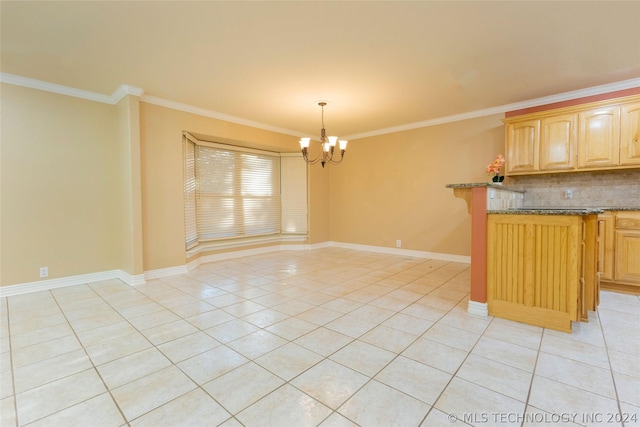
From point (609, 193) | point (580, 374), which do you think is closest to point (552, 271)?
point (580, 374)

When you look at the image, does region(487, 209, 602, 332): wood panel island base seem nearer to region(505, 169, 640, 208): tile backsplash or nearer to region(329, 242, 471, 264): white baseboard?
region(505, 169, 640, 208): tile backsplash

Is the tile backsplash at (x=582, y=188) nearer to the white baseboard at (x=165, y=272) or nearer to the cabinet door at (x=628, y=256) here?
the cabinet door at (x=628, y=256)

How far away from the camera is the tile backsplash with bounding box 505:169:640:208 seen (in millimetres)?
3623

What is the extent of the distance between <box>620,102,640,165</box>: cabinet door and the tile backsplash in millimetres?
366

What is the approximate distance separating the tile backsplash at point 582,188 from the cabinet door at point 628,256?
22.9 inches

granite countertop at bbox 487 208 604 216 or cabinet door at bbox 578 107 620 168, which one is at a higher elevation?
cabinet door at bbox 578 107 620 168

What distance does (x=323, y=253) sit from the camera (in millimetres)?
5965

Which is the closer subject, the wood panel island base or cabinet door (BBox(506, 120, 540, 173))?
the wood panel island base

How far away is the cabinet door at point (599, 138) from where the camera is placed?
3.42m

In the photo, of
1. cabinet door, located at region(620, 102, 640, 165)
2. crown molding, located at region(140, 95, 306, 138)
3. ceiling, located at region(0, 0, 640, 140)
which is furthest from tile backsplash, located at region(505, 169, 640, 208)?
crown molding, located at region(140, 95, 306, 138)

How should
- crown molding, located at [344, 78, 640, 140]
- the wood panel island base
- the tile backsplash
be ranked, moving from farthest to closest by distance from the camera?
the tile backsplash < crown molding, located at [344, 78, 640, 140] < the wood panel island base

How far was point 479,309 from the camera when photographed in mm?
2732

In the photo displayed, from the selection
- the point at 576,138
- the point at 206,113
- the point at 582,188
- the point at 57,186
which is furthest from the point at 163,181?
the point at 582,188

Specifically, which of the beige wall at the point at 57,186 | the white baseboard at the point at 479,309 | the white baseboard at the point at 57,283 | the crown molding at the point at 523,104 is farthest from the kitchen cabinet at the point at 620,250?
the beige wall at the point at 57,186
